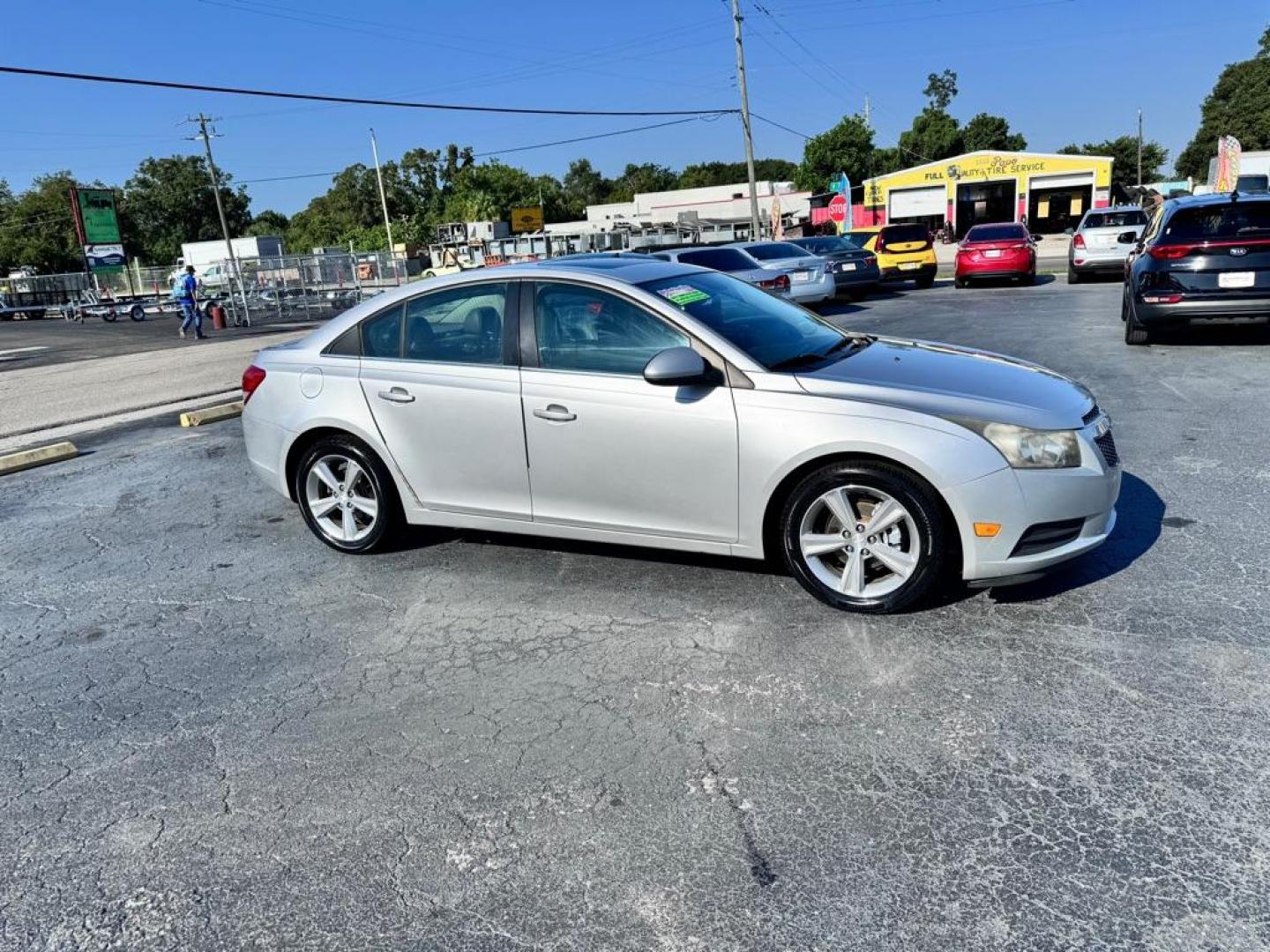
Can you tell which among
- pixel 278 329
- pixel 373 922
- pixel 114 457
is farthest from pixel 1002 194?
pixel 373 922

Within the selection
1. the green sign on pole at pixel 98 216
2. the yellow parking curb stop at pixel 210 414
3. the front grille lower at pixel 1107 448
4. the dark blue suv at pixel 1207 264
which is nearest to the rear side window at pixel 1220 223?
the dark blue suv at pixel 1207 264

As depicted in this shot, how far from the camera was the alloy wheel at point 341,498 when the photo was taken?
525 centimetres

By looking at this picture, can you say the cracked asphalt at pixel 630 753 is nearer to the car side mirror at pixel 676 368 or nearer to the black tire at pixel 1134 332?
the car side mirror at pixel 676 368

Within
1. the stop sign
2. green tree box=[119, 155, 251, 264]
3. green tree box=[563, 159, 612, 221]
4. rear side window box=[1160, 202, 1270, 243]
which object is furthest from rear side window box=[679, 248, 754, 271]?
green tree box=[563, 159, 612, 221]

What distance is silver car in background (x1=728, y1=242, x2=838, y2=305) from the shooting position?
55.7ft

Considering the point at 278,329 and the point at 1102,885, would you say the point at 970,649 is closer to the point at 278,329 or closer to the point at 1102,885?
the point at 1102,885

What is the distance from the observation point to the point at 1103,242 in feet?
62.6

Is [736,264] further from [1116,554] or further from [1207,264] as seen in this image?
[1116,554]

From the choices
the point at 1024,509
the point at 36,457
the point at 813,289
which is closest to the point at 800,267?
the point at 813,289

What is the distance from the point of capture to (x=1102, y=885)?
8.05ft

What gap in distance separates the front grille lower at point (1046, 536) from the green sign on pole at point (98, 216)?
52038mm

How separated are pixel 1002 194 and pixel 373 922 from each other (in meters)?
62.3

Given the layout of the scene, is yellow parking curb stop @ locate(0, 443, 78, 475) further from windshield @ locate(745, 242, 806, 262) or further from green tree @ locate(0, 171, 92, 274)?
green tree @ locate(0, 171, 92, 274)

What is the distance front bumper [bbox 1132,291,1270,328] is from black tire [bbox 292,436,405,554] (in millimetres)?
8601
